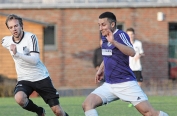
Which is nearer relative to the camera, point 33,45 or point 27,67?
point 33,45

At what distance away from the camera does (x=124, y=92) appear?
9.82 meters

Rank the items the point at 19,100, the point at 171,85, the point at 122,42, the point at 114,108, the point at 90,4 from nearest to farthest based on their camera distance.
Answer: the point at 122,42 → the point at 19,100 → the point at 114,108 → the point at 171,85 → the point at 90,4

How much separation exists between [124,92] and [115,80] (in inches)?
9.0

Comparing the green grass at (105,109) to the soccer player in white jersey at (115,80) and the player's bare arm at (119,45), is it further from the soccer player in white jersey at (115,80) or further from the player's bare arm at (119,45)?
the player's bare arm at (119,45)

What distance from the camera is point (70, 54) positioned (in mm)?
29281

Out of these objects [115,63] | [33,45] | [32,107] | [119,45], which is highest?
[119,45]

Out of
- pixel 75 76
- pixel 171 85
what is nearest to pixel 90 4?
pixel 75 76

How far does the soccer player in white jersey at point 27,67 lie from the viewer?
1110cm

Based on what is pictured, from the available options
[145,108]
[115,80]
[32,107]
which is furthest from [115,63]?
[32,107]

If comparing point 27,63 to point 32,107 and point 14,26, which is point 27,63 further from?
point 32,107

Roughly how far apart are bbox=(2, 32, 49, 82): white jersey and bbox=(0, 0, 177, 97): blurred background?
1718 cm

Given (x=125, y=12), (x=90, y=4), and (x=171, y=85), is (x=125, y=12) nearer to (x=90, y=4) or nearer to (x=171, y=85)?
(x=90, y=4)

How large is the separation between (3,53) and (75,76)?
11.0 feet

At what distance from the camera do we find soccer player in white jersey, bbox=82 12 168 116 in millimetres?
9617
